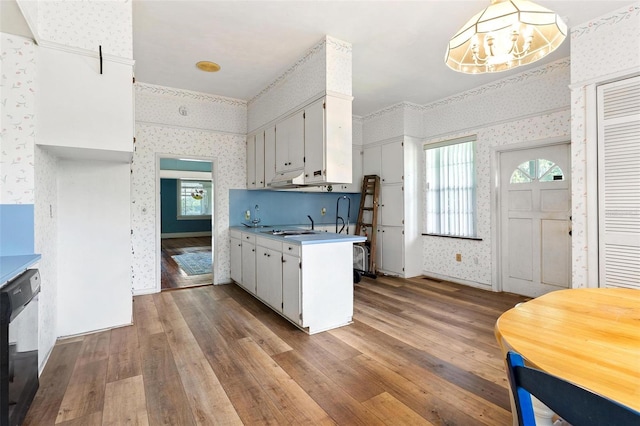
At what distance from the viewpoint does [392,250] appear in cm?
536

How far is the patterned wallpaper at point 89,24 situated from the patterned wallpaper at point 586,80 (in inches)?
157

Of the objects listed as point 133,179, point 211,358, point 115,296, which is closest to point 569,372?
point 211,358

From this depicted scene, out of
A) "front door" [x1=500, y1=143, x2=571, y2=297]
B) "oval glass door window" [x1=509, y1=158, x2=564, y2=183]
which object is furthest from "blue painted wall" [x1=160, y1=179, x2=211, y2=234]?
"oval glass door window" [x1=509, y1=158, x2=564, y2=183]

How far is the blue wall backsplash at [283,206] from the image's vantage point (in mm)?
4973

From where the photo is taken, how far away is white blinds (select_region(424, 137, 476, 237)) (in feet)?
15.4

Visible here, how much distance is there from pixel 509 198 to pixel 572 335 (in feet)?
12.0

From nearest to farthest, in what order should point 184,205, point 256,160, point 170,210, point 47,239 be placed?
point 47,239
point 256,160
point 170,210
point 184,205

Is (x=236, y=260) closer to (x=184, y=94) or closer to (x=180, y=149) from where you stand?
(x=180, y=149)

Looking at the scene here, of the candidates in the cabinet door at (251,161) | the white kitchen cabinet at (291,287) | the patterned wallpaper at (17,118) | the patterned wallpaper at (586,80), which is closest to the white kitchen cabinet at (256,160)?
the cabinet door at (251,161)

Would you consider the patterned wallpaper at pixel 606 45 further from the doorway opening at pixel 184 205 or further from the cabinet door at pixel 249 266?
the doorway opening at pixel 184 205

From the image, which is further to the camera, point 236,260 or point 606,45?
point 236,260

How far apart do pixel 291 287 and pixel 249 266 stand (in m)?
1.22

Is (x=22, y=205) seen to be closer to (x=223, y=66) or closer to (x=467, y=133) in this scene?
(x=223, y=66)

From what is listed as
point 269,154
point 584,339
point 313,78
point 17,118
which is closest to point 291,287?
point 269,154
